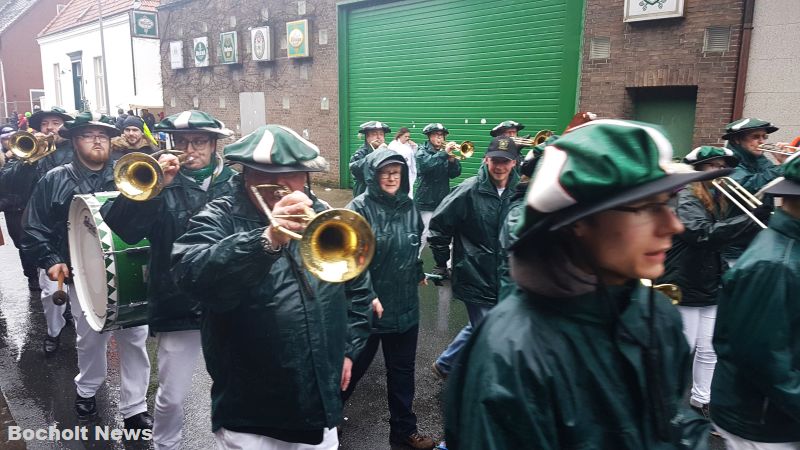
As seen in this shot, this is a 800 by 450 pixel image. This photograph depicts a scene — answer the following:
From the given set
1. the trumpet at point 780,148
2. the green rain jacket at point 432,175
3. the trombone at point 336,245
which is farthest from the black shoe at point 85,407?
the trumpet at point 780,148

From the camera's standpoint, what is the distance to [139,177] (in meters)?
3.74

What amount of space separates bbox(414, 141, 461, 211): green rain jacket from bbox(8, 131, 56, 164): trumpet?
4.84 meters

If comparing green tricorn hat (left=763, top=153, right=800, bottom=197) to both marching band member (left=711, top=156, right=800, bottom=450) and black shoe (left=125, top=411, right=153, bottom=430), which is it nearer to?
marching band member (left=711, top=156, right=800, bottom=450)

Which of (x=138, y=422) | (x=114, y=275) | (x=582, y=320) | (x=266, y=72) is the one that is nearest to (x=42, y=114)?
(x=114, y=275)

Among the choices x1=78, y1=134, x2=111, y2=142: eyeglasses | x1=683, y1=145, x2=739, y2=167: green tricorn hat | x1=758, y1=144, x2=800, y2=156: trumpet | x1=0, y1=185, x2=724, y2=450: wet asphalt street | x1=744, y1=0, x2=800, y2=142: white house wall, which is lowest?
x1=0, y1=185, x2=724, y2=450: wet asphalt street

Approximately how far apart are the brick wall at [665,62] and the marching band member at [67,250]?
26.8 ft

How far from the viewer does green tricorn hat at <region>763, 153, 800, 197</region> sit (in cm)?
255

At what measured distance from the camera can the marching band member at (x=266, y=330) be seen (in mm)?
2598

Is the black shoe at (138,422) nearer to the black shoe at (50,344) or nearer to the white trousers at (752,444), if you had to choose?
the black shoe at (50,344)

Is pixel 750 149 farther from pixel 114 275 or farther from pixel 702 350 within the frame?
pixel 114 275

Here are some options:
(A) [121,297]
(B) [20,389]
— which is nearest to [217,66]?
(B) [20,389]

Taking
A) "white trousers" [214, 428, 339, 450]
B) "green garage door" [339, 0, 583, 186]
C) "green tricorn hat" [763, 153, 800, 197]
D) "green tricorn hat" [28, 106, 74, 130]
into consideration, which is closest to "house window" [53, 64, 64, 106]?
"green garage door" [339, 0, 583, 186]

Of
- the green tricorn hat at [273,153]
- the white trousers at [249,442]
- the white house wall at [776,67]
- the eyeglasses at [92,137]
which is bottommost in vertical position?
the white trousers at [249,442]

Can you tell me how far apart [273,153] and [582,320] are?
1.70m
